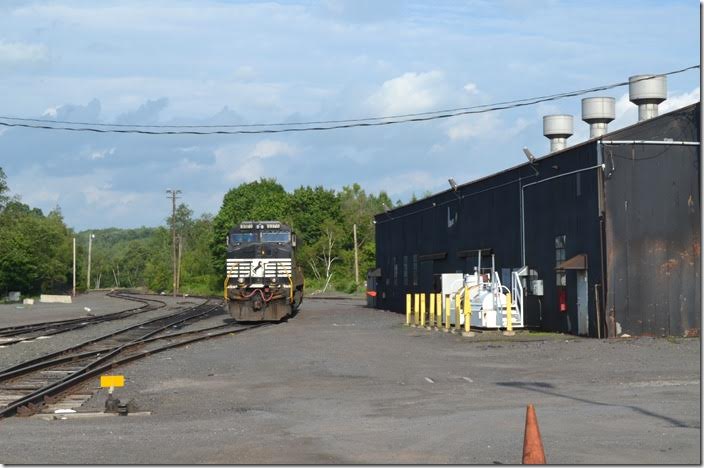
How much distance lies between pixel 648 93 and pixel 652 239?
7344 mm

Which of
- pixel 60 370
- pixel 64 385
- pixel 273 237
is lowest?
pixel 60 370

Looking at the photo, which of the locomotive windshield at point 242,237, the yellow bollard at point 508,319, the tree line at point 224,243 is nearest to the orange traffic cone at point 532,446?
the yellow bollard at point 508,319

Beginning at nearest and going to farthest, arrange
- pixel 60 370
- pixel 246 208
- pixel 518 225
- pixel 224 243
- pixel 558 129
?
1. pixel 60 370
2. pixel 518 225
3. pixel 558 129
4. pixel 224 243
5. pixel 246 208

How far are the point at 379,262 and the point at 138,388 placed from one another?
133ft

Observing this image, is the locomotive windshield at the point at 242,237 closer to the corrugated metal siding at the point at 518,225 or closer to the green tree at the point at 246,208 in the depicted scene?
the corrugated metal siding at the point at 518,225

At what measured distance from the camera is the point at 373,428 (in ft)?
40.9

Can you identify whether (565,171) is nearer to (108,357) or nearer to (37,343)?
(108,357)

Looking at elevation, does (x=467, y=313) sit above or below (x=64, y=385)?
above

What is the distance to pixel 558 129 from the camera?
1489 inches

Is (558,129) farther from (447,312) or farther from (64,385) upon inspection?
(64,385)

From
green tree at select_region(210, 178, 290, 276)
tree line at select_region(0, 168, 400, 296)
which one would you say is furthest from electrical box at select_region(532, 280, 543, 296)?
green tree at select_region(210, 178, 290, 276)

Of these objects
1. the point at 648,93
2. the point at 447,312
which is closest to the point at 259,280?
the point at 447,312

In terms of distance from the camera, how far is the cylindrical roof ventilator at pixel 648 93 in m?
32.6

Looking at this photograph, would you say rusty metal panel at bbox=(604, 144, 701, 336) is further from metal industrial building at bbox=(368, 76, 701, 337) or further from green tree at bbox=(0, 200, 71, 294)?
green tree at bbox=(0, 200, 71, 294)
